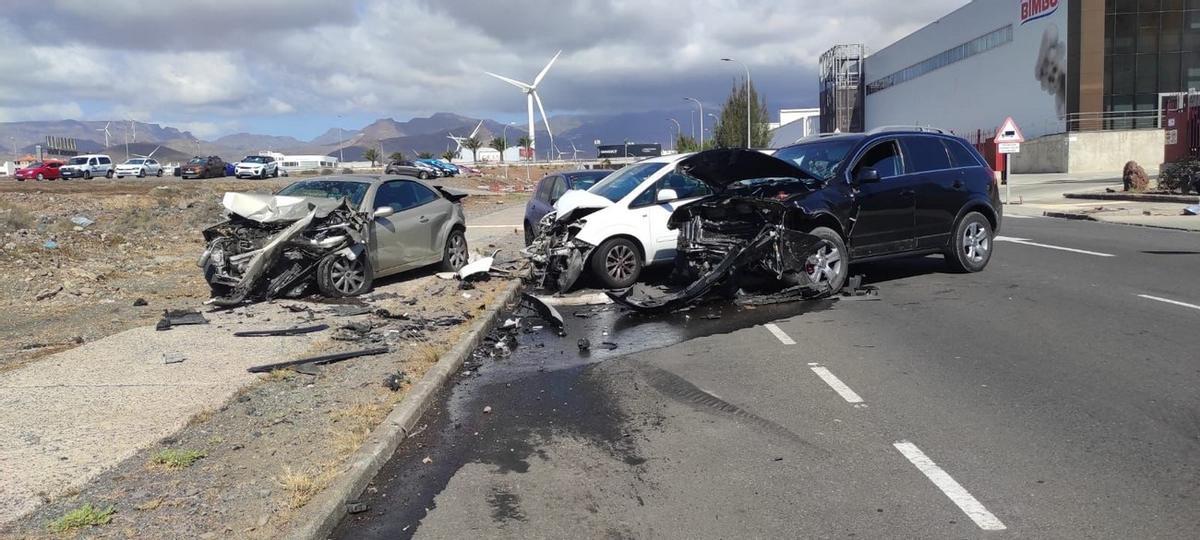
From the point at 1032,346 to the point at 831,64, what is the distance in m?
84.0

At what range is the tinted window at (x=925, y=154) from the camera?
36.3 feet

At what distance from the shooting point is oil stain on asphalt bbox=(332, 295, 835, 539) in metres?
4.51

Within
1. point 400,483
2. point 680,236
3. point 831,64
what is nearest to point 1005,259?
point 680,236

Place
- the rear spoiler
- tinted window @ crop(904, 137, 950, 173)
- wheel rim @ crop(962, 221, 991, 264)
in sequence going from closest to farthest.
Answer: tinted window @ crop(904, 137, 950, 173)
wheel rim @ crop(962, 221, 991, 264)
the rear spoiler

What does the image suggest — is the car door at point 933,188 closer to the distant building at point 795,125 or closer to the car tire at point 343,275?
the car tire at point 343,275

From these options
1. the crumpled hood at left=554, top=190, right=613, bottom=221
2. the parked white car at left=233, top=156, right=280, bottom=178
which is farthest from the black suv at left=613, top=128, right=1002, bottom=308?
the parked white car at left=233, top=156, right=280, bottom=178

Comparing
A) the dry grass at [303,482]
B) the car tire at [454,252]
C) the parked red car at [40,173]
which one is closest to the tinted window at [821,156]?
the car tire at [454,252]

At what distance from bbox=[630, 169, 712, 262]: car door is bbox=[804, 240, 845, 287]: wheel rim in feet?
5.80

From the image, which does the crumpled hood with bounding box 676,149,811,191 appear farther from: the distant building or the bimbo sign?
the distant building

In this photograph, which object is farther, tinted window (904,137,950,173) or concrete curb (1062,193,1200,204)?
concrete curb (1062,193,1200,204)

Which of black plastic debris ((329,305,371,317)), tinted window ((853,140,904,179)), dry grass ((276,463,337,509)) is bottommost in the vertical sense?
dry grass ((276,463,337,509))

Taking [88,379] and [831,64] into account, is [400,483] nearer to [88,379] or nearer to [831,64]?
[88,379]

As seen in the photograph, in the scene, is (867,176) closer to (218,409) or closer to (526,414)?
(526,414)

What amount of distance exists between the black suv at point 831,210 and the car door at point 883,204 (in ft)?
0.04
